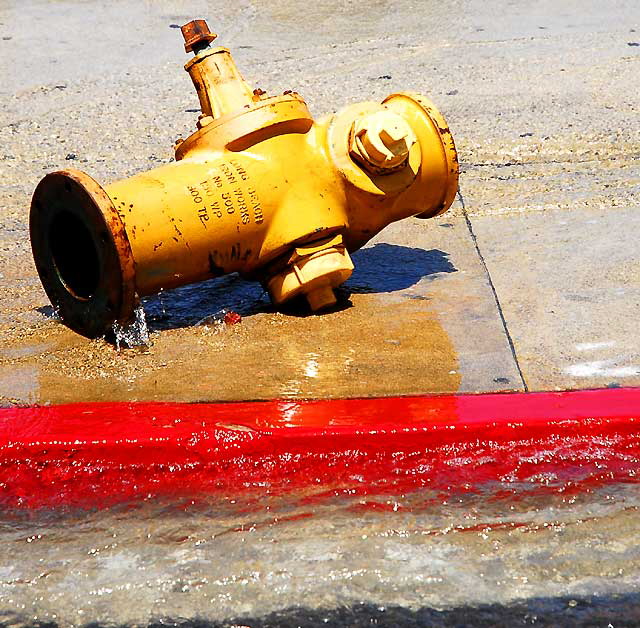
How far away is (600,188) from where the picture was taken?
465 cm

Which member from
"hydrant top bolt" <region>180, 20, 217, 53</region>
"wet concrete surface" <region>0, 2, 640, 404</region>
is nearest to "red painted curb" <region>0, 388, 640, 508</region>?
"wet concrete surface" <region>0, 2, 640, 404</region>

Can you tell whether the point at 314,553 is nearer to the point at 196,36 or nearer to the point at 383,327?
the point at 383,327

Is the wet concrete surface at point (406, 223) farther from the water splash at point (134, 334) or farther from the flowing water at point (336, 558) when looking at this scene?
the flowing water at point (336, 558)

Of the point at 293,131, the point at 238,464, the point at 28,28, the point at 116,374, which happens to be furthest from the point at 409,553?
the point at 28,28

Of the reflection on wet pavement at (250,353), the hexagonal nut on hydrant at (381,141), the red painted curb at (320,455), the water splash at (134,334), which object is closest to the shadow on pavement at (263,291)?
the reflection on wet pavement at (250,353)

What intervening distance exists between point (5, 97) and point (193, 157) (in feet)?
10.6

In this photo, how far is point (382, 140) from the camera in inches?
129

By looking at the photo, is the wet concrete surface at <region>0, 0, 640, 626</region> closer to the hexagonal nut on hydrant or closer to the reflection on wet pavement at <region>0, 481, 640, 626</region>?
the reflection on wet pavement at <region>0, 481, 640, 626</region>

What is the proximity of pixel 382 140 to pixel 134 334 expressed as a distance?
1.00 metres

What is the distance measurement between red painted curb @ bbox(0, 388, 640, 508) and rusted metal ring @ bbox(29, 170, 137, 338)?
1.63 ft

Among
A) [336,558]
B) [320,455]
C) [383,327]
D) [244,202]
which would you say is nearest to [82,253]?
[244,202]

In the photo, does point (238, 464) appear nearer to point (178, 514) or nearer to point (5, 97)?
point (178, 514)

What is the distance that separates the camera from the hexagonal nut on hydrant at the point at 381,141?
10.7ft

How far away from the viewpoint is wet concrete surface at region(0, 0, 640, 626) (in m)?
2.42
